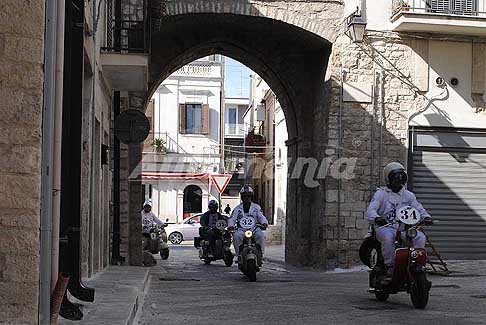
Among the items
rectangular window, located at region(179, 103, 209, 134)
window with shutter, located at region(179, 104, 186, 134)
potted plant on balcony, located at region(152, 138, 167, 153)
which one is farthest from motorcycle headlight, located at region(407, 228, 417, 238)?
rectangular window, located at region(179, 103, 209, 134)

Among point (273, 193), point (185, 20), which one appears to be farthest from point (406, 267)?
point (273, 193)

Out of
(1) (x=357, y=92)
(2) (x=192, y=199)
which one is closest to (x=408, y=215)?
(1) (x=357, y=92)

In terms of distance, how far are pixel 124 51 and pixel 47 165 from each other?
8067 millimetres

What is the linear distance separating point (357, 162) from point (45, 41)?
11484mm

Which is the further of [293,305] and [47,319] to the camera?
[293,305]

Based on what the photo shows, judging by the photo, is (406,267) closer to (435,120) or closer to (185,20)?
(435,120)

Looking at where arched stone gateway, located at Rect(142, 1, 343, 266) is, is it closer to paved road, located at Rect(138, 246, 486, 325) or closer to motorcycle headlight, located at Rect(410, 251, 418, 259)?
paved road, located at Rect(138, 246, 486, 325)

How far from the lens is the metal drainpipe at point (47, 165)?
5.41m

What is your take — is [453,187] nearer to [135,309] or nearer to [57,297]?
[135,309]

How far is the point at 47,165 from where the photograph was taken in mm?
5484

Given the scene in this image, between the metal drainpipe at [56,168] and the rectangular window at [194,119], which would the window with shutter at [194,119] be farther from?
the metal drainpipe at [56,168]

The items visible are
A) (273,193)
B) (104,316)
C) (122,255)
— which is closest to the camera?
(104,316)

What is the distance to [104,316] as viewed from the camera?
6.68 meters

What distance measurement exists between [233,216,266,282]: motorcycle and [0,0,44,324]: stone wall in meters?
7.65
